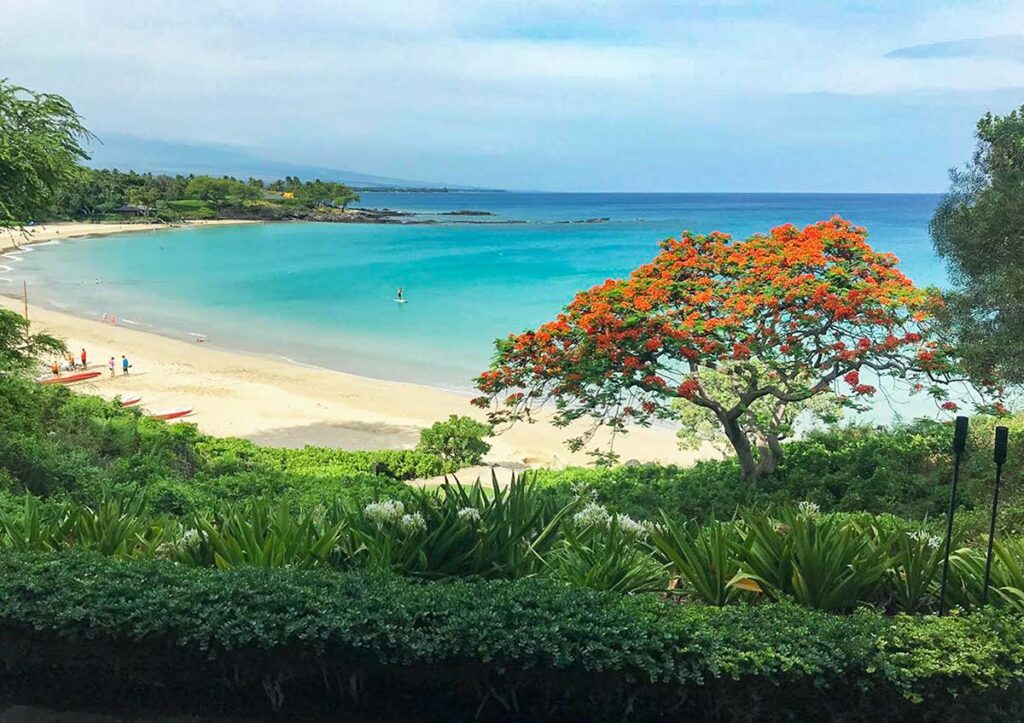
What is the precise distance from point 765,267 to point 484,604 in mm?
8285

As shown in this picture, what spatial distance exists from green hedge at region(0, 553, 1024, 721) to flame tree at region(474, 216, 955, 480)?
22.1 ft

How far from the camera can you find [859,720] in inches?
127

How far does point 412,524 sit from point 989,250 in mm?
5331

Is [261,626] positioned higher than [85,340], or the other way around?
[261,626]

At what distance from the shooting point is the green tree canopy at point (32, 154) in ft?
24.6

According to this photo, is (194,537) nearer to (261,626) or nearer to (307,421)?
(261,626)

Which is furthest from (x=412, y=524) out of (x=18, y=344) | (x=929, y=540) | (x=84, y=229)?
(x=84, y=229)

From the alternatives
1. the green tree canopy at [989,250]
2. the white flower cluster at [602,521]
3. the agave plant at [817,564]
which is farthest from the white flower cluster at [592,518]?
the green tree canopy at [989,250]

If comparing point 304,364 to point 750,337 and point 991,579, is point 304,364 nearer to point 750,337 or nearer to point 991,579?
point 750,337

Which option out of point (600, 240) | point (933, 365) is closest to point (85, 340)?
point (933, 365)

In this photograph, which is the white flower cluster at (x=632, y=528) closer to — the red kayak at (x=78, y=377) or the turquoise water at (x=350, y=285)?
the turquoise water at (x=350, y=285)

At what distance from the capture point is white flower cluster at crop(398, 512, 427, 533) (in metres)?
4.34

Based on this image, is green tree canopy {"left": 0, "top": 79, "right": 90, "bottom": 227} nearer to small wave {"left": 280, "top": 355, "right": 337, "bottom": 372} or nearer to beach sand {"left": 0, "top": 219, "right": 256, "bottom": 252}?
small wave {"left": 280, "top": 355, "right": 337, "bottom": 372}

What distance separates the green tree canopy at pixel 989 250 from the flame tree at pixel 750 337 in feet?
7.78
